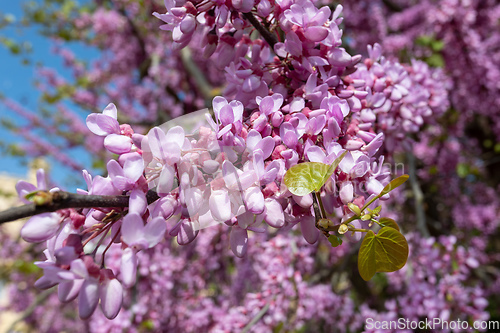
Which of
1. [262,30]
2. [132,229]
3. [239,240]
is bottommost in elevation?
[239,240]

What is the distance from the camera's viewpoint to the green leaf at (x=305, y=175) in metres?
0.56

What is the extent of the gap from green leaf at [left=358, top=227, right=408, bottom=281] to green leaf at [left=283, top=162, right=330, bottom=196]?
0.14m

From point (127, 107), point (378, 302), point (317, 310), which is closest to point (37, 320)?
point (127, 107)

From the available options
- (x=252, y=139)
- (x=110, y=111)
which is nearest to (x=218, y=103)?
(x=252, y=139)

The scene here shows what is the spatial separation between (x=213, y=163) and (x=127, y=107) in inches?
191

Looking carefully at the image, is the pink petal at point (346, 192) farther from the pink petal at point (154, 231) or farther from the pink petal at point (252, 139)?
the pink petal at point (154, 231)

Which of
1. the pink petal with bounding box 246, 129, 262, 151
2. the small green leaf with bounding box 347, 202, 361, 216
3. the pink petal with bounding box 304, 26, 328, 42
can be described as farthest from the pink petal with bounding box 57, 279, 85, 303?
the pink petal with bounding box 304, 26, 328, 42

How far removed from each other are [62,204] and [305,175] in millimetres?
385

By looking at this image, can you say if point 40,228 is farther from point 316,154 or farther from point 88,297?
point 316,154

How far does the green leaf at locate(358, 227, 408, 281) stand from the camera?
0.58 metres

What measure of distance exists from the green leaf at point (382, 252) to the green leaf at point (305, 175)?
5.5 inches

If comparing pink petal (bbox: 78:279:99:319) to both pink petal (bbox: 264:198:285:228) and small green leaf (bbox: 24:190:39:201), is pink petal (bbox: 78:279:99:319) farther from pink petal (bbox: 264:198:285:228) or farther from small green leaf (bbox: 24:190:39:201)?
pink petal (bbox: 264:198:285:228)

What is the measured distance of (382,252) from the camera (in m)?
0.60

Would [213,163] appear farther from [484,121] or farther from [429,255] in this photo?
[484,121]
